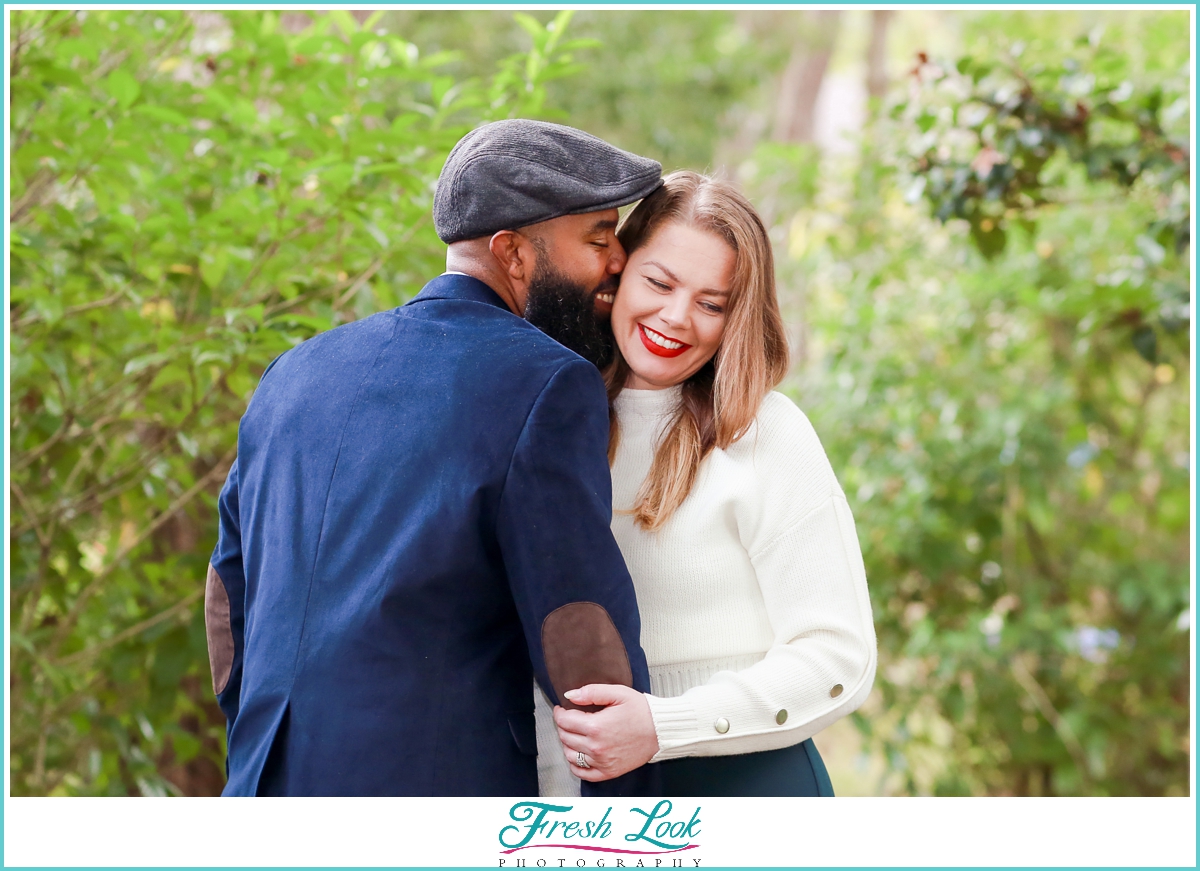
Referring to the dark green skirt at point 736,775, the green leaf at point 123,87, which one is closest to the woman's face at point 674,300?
the dark green skirt at point 736,775

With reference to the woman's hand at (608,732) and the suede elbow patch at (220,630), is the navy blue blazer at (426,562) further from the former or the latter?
the suede elbow patch at (220,630)

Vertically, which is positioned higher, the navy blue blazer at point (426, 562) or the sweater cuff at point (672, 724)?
the navy blue blazer at point (426, 562)

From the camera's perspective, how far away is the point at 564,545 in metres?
1.27

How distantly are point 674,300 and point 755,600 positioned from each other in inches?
19.2

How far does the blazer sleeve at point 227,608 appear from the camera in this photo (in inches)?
62.3

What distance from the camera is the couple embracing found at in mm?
1278

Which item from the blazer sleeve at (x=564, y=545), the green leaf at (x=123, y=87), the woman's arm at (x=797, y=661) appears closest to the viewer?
the blazer sleeve at (x=564, y=545)

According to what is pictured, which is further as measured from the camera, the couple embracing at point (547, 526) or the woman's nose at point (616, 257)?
the woman's nose at point (616, 257)

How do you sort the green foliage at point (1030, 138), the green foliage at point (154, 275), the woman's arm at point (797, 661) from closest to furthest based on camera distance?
the woman's arm at point (797, 661) → the green foliage at point (154, 275) → the green foliage at point (1030, 138)

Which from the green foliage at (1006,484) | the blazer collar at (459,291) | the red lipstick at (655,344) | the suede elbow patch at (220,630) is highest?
the blazer collar at (459,291)

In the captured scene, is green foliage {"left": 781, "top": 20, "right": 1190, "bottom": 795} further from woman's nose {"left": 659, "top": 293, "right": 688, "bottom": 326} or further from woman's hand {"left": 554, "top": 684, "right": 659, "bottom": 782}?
woman's hand {"left": 554, "top": 684, "right": 659, "bottom": 782}

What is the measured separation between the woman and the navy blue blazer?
4.6 inches

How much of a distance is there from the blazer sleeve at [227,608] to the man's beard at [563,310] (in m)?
0.55

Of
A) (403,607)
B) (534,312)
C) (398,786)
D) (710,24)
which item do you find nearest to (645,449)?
(534,312)
